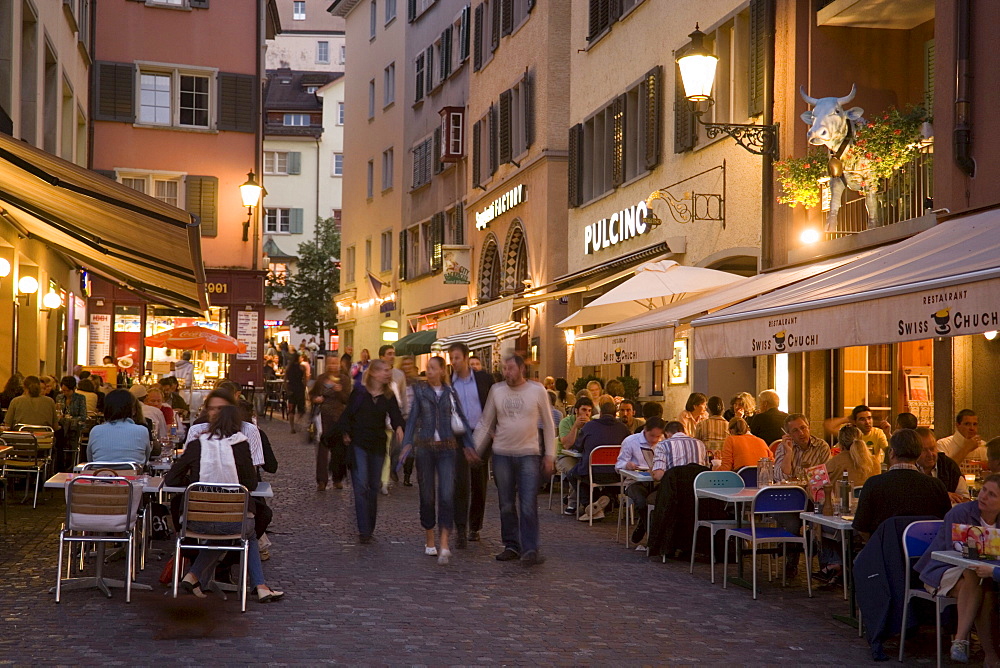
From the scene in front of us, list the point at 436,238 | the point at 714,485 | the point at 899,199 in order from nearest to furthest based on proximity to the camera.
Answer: the point at 714,485 → the point at 899,199 → the point at 436,238

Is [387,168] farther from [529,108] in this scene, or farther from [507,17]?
[529,108]

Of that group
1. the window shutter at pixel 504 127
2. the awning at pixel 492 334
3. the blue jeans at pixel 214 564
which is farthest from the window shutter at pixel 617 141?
the blue jeans at pixel 214 564

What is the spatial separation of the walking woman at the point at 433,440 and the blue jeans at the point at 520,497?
0.46 metres

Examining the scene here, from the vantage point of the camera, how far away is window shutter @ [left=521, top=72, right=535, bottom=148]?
30000mm

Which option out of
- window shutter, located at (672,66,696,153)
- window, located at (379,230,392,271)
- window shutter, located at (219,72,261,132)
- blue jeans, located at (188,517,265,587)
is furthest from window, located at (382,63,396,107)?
blue jeans, located at (188,517,265,587)

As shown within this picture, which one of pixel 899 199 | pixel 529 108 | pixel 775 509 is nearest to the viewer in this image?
pixel 775 509

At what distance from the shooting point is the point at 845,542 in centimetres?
984

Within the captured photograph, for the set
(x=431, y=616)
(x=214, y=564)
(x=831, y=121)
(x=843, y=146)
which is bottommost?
(x=431, y=616)

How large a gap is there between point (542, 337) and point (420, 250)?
13.6 m

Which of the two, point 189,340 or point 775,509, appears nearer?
point 775,509

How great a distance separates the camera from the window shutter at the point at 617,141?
23.8 m

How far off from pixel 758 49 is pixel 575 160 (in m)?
8.93

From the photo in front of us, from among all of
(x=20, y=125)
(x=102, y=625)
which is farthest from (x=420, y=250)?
(x=102, y=625)

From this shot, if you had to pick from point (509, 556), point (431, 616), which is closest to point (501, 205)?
point (509, 556)
